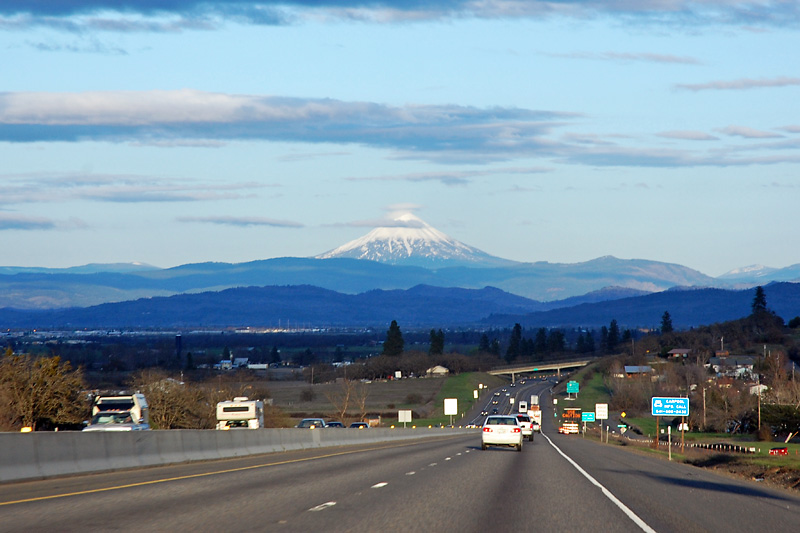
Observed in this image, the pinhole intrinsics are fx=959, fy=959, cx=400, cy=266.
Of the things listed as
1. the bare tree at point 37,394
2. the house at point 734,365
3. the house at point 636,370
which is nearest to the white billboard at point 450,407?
the house at point 734,365

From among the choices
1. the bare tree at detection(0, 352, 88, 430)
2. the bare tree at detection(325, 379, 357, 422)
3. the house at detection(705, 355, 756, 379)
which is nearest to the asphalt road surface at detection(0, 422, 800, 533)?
the bare tree at detection(0, 352, 88, 430)

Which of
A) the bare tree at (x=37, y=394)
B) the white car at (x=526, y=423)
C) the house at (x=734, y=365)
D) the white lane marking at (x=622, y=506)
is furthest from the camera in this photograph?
the house at (x=734, y=365)

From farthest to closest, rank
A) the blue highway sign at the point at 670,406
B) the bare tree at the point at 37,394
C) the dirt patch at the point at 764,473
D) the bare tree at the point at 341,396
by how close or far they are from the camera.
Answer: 1. the bare tree at the point at 341,396
2. the blue highway sign at the point at 670,406
3. the bare tree at the point at 37,394
4. the dirt patch at the point at 764,473

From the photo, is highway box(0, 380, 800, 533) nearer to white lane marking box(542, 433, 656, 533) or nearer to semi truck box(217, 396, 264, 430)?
white lane marking box(542, 433, 656, 533)

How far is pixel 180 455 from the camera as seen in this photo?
26328 mm

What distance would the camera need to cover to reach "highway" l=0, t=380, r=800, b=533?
13.7m

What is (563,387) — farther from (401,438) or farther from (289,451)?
(289,451)

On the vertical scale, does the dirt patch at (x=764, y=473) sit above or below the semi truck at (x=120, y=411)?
below

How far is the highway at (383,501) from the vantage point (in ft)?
44.8

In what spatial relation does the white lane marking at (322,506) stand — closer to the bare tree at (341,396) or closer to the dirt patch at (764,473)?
the dirt patch at (764,473)

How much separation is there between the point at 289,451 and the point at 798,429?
193ft

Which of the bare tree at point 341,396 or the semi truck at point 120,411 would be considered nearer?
the semi truck at point 120,411

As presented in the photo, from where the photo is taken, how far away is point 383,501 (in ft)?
54.5

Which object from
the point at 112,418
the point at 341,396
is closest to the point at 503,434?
the point at 112,418
